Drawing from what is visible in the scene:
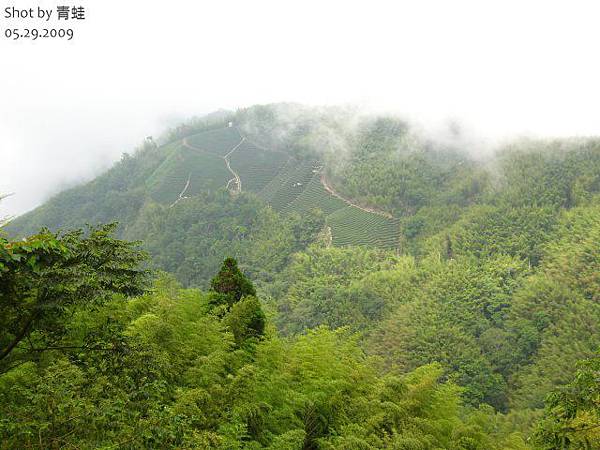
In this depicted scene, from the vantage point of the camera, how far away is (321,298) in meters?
42.4

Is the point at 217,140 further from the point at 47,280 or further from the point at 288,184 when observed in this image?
the point at 47,280

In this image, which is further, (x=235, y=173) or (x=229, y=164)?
(x=229, y=164)

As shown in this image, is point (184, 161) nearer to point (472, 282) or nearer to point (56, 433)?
point (472, 282)

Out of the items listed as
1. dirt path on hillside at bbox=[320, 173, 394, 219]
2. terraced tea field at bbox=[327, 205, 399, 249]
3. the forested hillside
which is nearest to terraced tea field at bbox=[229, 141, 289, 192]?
the forested hillside

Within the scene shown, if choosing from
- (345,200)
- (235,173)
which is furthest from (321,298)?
(235,173)

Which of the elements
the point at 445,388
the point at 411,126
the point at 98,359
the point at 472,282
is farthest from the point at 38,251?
the point at 411,126

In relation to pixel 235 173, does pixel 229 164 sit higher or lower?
higher

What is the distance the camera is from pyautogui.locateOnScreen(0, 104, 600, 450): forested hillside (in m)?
5.02

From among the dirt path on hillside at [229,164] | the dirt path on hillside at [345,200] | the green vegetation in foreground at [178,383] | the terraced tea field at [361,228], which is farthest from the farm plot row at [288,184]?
the green vegetation in foreground at [178,383]

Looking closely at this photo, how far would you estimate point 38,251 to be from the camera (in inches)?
174

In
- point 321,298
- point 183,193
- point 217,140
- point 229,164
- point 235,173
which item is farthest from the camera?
point 217,140

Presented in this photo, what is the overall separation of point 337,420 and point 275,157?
7815 cm

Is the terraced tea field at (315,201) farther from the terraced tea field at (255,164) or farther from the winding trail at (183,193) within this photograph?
the winding trail at (183,193)

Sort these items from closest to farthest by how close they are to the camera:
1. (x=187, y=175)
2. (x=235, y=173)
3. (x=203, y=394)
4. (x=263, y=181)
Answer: (x=203, y=394)
(x=263, y=181)
(x=235, y=173)
(x=187, y=175)
